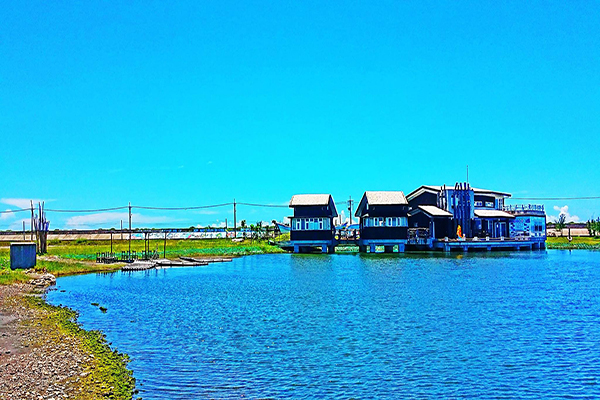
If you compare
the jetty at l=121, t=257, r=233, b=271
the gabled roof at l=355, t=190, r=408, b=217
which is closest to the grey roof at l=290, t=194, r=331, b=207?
the gabled roof at l=355, t=190, r=408, b=217

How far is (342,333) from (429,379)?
7145mm

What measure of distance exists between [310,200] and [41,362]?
69.4m

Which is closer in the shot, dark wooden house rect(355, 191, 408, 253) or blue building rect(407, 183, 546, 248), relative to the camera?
dark wooden house rect(355, 191, 408, 253)

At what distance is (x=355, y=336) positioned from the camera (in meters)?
22.4

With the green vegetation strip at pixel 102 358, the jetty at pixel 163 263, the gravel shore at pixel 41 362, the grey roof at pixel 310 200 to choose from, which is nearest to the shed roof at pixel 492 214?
the grey roof at pixel 310 200

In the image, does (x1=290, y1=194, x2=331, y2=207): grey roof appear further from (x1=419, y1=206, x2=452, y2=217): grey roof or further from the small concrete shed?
the small concrete shed

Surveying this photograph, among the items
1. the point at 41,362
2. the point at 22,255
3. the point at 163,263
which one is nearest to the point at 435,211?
the point at 163,263

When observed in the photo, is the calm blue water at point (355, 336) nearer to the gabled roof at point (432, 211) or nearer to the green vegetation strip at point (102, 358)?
the green vegetation strip at point (102, 358)

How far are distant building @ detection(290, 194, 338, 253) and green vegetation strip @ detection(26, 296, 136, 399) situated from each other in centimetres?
5856

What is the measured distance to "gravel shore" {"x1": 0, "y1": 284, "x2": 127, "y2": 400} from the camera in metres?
13.3

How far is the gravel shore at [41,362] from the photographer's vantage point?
13344mm

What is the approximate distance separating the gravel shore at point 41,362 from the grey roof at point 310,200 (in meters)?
60.4

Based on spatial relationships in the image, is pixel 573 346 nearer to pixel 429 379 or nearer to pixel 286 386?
Answer: pixel 429 379

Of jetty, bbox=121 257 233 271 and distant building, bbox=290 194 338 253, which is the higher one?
distant building, bbox=290 194 338 253
